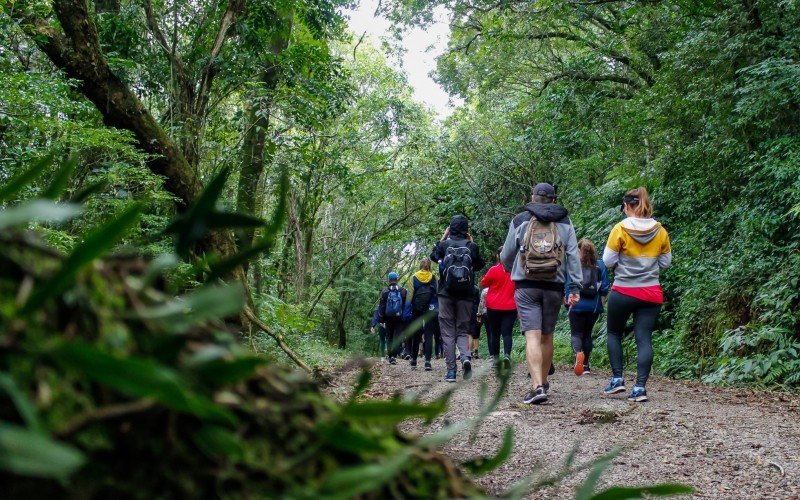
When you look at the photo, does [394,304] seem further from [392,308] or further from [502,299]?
[502,299]

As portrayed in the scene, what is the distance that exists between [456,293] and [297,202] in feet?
13.7

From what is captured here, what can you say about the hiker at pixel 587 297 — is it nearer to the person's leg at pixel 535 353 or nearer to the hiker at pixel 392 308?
the person's leg at pixel 535 353

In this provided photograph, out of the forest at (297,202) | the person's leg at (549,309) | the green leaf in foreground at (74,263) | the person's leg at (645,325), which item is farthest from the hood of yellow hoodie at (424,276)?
the green leaf in foreground at (74,263)

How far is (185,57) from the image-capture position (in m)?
10.6

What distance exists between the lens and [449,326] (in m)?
9.32

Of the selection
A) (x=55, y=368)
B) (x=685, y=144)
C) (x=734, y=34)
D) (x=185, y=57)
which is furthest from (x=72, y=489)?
(x=685, y=144)

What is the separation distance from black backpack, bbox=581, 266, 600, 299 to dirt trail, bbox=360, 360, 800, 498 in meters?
1.70

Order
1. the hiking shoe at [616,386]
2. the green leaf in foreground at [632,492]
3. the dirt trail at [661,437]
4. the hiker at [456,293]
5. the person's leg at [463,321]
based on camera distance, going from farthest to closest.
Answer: the person's leg at [463,321], the hiker at [456,293], the hiking shoe at [616,386], the dirt trail at [661,437], the green leaf in foreground at [632,492]

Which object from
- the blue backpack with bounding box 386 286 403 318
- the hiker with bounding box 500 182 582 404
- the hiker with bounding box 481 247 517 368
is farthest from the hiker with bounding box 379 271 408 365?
the hiker with bounding box 500 182 582 404

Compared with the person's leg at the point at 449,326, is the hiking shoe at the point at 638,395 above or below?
below

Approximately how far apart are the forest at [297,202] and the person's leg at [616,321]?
1590 millimetres

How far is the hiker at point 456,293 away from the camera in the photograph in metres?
8.98

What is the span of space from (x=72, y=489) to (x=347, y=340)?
112 feet

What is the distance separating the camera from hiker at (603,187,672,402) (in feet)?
22.3
